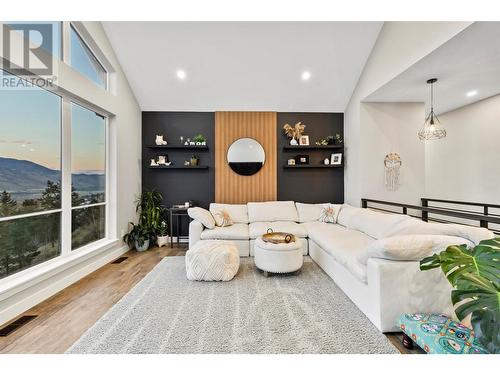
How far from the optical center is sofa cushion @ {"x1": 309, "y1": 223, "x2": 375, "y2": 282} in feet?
7.05

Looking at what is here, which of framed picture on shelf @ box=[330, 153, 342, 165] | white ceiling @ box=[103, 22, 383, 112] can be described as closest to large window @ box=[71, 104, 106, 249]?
white ceiling @ box=[103, 22, 383, 112]

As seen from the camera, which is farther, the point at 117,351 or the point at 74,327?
the point at 74,327

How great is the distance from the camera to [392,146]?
163 inches

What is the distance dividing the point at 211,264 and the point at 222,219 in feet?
4.13

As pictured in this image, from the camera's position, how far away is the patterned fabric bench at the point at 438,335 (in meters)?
1.35

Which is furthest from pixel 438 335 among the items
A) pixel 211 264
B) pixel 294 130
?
pixel 294 130

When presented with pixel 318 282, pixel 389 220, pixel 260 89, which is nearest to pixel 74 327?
pixel 318 282

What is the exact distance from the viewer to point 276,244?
2785 mm

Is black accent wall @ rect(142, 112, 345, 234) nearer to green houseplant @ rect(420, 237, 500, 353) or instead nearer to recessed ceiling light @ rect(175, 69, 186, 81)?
recessed ceiling light @ rect(175, 69, 186, 81)

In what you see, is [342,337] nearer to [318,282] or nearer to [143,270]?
[318,282]

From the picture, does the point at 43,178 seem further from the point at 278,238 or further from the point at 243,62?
the point at 243,62

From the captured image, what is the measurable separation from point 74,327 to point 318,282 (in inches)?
94.6

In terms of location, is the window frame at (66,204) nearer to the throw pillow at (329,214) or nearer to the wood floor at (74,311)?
the wood floor at (74,311)

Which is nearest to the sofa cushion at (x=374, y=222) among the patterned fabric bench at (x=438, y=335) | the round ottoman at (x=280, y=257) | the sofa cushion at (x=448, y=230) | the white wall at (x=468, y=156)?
the sofa cushion at (x=448, y=230)
